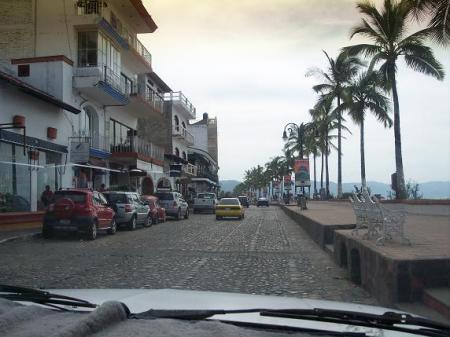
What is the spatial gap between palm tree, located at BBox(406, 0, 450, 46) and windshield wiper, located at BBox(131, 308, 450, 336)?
15222 mm

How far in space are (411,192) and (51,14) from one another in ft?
74.9

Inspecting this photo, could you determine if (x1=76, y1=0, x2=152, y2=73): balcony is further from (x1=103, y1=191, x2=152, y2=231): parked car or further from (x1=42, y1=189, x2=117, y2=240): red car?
(x1=42, y1=189, x2=117, y2=240): red car

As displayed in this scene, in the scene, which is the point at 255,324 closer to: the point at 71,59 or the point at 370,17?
the point at 71,59

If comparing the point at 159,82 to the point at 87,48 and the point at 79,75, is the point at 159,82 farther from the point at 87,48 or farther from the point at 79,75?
the point at 79,75

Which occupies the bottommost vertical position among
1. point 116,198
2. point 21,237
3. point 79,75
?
point 21,237

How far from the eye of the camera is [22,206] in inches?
888

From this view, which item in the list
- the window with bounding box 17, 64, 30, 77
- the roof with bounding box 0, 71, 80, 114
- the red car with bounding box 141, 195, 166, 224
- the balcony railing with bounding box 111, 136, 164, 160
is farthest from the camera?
the balcony railing with bounding box 111, 136, 164, 160

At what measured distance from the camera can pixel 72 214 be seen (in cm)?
1841

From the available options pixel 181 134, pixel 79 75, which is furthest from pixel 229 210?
pixel 181 134

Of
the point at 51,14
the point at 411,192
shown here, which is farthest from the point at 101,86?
the point at 411,192

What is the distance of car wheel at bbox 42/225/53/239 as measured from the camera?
734 inches

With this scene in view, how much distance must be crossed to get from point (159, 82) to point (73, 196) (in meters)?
35.6

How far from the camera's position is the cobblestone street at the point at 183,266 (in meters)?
9.36

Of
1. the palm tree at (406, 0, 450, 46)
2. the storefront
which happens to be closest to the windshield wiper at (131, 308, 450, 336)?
the palm tree at (406, 0, 450, 46)
